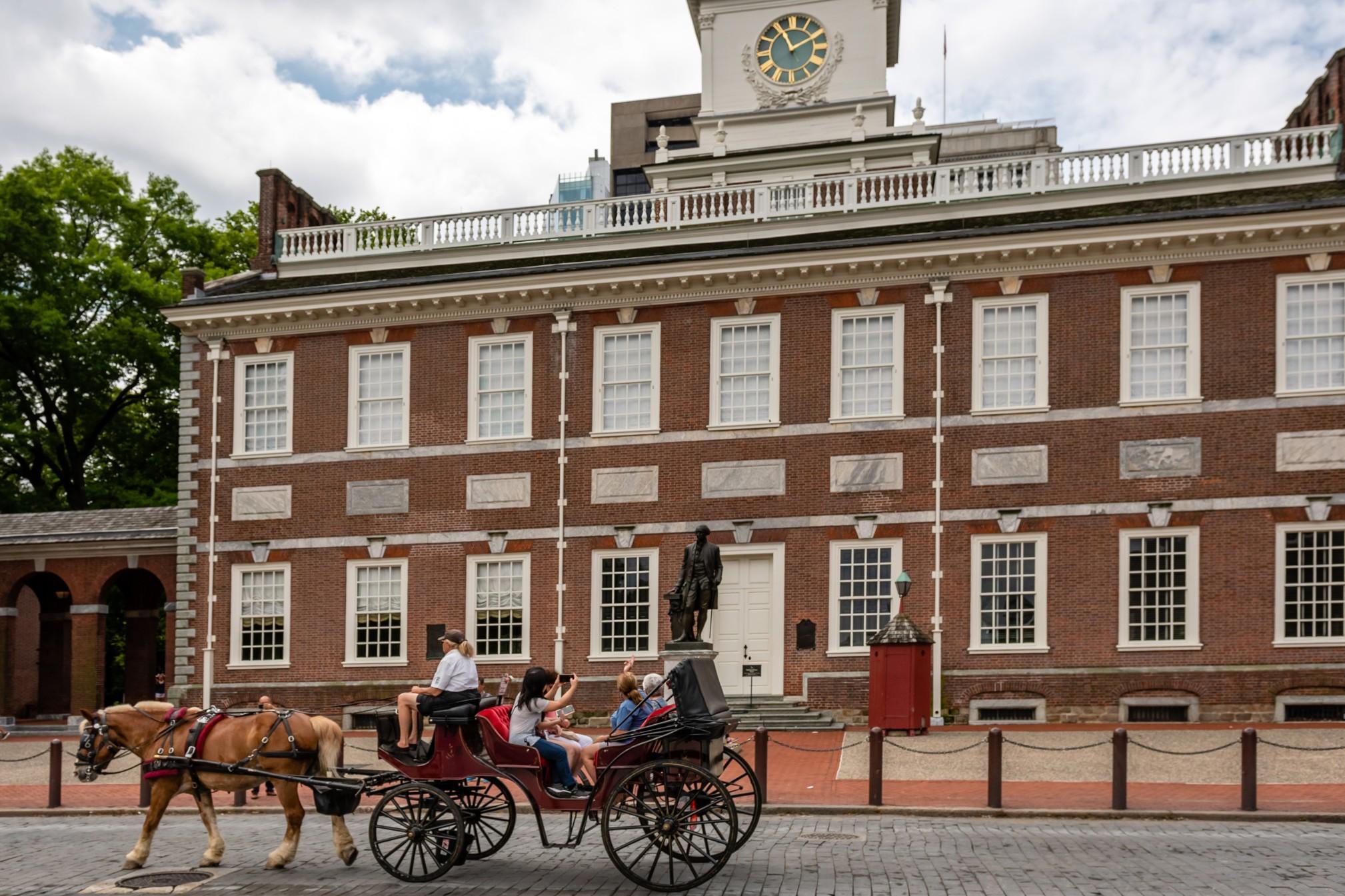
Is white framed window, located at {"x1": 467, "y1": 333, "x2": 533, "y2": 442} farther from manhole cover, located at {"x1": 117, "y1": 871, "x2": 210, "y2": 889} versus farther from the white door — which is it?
manhole cover, located at {"x1": 117, "y1": 871, "x2": 210, "y2": 889}

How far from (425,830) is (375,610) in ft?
54.9

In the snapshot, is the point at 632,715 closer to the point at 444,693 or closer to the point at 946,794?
the point at 444,693

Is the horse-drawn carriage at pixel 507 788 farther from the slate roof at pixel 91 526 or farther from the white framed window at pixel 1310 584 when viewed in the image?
the slate roof at pixel 91 526

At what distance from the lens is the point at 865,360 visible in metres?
25.7

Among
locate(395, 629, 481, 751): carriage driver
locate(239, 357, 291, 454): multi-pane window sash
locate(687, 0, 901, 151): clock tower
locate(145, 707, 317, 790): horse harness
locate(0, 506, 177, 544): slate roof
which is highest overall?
locate(687, 0, 901, 151): clock tower

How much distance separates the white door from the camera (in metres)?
25.5

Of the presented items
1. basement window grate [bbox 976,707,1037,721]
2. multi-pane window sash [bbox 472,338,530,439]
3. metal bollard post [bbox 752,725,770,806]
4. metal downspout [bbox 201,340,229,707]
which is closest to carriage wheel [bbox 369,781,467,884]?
metal bollard post [bbox 752,725,770,806]

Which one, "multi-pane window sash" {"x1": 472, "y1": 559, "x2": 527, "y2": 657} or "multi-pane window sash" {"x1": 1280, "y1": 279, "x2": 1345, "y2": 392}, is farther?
"multi-pane window sash" {"x1": 472, "y1": 559, "x2": 527, "y2": 657}

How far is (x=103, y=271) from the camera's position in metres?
41.3

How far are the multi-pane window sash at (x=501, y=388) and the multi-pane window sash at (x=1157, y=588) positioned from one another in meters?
11.6

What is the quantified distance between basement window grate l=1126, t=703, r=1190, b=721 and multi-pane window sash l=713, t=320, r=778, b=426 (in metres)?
8.21

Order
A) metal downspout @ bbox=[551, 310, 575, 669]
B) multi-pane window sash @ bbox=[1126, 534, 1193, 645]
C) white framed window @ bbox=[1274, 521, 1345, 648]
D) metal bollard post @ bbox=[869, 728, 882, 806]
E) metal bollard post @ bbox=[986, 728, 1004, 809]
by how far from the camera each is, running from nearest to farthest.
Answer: metal bollard post @ bbox=[986, 728, 1004, 809] → metal bollard post @ bbox=[869, 728, 882, 806] → white framed window @ bbox=[1274, 521, 1345, 648] → multi-pane window sash @ bbox=[1126, 534, 1193, 645] → metal downspout @ bbox=[551, 310, 575, 669]

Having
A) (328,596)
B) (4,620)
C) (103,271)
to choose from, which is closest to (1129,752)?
(328,596)

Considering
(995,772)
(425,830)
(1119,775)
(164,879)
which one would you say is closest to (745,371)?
(995,772)
